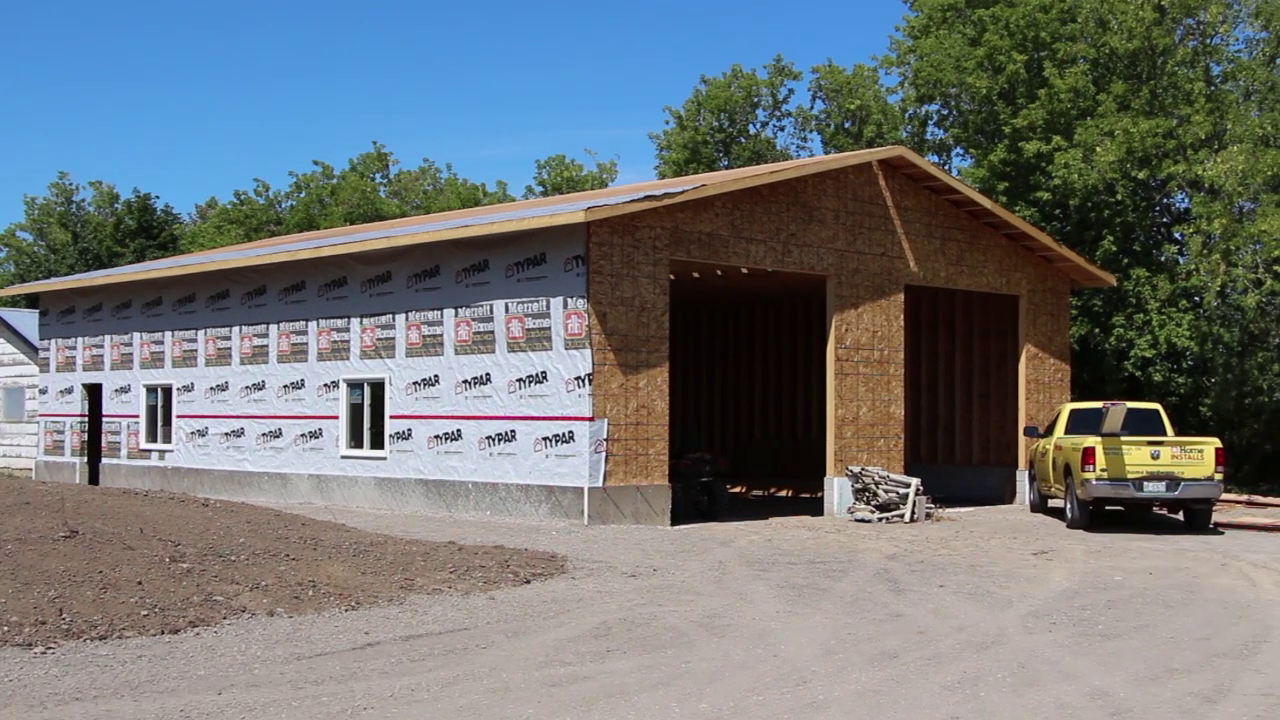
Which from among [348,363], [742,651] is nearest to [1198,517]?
[742,651]

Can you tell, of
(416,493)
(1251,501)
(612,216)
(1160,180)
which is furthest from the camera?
(1160,180)

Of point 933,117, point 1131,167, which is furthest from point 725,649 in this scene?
point 933,117

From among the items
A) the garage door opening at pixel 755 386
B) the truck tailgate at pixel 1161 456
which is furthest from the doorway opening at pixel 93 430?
the truck tailgate at pixel 1161 456

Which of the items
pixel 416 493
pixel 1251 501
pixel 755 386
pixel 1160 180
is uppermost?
pixel 1160 180

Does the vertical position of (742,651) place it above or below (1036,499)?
above

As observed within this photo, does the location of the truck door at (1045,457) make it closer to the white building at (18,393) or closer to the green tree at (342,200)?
the white building at (18,393)

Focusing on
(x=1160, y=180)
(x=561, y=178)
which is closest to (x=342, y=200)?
(x=561, y=178)

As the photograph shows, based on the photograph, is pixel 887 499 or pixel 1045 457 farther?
pixel 1045 457

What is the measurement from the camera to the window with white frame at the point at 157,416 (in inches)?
1100

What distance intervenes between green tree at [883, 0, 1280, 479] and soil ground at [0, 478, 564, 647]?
20.0 meters

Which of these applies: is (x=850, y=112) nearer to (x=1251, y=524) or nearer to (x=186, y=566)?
(x=1251, y=524)

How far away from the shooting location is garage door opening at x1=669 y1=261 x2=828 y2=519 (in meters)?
30.3

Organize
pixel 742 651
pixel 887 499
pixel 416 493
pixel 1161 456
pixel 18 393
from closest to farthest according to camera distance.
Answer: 1. pixel 742 651
2. pixel 1161 456
3. pixel 887 499
4. pixel 416 493
5. pixel 18 393

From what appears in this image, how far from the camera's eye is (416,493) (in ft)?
72.5
